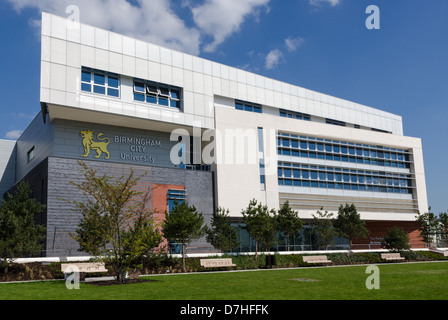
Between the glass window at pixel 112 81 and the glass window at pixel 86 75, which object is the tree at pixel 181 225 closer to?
the glass window at pixel 112 81

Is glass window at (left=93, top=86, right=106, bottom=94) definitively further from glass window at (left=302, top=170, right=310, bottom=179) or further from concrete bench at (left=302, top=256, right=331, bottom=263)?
glass window at (left=302, top=170, right=310, bottom=179)

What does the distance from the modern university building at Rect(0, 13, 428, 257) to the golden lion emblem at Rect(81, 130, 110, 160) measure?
0.31 feet

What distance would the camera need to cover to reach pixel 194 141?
44.0m

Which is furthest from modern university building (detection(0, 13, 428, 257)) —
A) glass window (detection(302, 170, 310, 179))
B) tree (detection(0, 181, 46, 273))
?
tree (detection(0, 181, 46, 273))

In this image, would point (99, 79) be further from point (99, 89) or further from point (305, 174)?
point (305, 174)

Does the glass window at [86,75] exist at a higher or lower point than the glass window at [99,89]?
higher

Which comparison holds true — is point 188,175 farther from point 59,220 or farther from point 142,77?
point 59,220

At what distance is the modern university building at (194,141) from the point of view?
1385 inches

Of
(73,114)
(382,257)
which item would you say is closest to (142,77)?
(73,114)

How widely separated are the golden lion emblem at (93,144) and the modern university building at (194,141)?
0.10 meters

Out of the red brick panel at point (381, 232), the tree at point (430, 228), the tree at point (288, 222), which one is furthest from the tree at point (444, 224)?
the tree at point (288, 222)

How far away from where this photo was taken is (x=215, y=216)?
36500 mm

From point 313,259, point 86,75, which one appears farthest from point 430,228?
point 86,75

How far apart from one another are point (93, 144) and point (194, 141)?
32.7 ft
